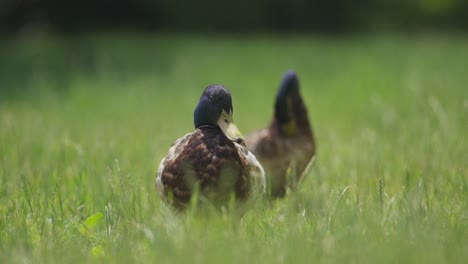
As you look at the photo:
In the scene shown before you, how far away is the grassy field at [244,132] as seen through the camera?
239cm

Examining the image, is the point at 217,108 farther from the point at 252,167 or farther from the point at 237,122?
the point at 237,122

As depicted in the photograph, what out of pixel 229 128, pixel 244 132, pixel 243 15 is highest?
pixel 243 15

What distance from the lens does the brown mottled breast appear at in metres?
2.62

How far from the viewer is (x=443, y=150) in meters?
4.18

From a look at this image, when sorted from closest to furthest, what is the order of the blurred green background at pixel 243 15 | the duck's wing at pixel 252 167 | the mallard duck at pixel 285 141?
the duck's wing at pixel 252 167
the mallard duck at pixel 285 141
the blurred green background at pixel 243 15

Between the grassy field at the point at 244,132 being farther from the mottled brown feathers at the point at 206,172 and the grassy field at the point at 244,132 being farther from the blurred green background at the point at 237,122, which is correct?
the mottled brown feathers at the point at 206,172

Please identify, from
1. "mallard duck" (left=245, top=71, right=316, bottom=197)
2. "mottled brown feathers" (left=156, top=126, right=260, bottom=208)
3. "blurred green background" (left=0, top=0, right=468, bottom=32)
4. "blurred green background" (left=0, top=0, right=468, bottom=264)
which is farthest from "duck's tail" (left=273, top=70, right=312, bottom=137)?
"blurred green background" (left=0, top=0, right=468, bottom=32)

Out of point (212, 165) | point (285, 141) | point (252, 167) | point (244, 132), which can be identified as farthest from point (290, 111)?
point (244, 132)

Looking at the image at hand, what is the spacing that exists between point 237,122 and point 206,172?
393 cm

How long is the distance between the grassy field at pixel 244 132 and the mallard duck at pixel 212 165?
0.38 feet

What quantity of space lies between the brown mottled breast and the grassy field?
0.39 feet

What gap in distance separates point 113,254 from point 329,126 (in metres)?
3.96

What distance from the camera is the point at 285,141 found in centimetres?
403

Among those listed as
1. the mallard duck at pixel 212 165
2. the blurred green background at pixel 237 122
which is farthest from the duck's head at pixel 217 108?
the blurred green background at pixel 237 122
